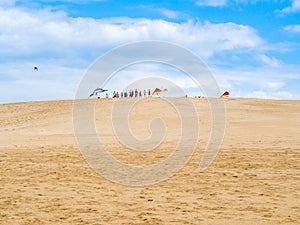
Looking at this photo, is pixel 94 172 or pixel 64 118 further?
pixel 64 118

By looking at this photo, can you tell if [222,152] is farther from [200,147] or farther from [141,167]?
[141,167]

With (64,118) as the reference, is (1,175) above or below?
below

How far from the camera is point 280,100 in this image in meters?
40.0

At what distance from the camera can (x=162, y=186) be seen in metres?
10.7

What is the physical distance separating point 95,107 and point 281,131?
1810 centimetres

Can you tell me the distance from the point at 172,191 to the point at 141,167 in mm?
3727

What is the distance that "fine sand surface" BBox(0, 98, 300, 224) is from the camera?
780 centimetres

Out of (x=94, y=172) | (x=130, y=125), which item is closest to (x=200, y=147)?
(x=94, y=172)

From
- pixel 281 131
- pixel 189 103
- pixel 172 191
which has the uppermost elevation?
pixel 189 103

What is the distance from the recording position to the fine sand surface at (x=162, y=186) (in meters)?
7.80

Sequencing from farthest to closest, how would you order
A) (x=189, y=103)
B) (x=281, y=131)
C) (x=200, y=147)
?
(x=189, y=103)
(x=281, y=131)
(x=200, y=147)

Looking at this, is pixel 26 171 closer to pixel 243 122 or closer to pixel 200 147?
pixel 200 147

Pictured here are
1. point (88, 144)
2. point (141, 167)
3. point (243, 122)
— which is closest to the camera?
point (141, 167)

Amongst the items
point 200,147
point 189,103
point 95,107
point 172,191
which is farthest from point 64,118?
point 172,191
